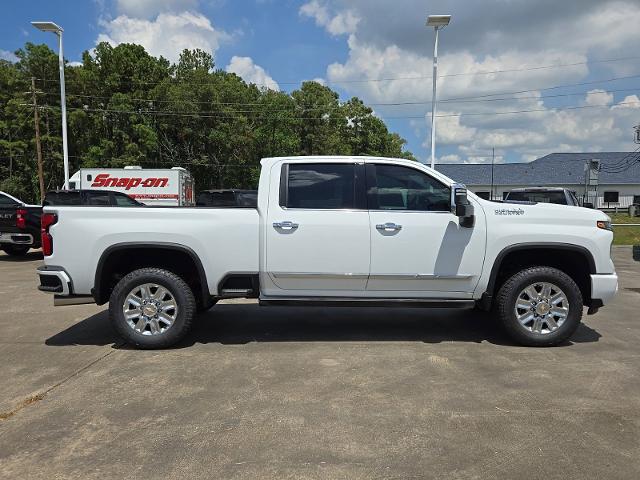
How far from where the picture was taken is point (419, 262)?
5203mm

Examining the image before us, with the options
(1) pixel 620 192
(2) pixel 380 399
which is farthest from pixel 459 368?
Result: (1) pixel 620 192

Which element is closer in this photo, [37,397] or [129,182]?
[37,397]

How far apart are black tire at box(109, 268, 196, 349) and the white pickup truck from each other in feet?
0.03

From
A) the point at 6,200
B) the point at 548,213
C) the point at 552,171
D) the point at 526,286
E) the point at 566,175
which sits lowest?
the point at 526,286

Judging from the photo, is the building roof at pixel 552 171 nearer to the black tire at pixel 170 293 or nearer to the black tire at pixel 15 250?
the black tire at pixel 15 250

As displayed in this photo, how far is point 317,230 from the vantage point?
513 centimetres

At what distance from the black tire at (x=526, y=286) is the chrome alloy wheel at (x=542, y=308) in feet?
0.10

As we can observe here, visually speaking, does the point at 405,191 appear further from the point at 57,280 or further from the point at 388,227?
the point at 57,280

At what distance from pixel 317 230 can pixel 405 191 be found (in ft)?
3.37

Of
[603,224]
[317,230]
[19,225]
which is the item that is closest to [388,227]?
[317,230]

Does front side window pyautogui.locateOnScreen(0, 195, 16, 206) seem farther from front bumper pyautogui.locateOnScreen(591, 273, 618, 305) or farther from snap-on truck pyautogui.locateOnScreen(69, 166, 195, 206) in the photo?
front bumper pyautogui.locateOnScreen(591, 273, 618, 305)

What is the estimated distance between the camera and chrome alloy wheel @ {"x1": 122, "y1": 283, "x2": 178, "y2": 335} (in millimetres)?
5254

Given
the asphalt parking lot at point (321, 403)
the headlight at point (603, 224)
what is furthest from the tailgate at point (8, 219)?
the headlight at point (603, 224)

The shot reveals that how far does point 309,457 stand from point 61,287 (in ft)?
11.2
